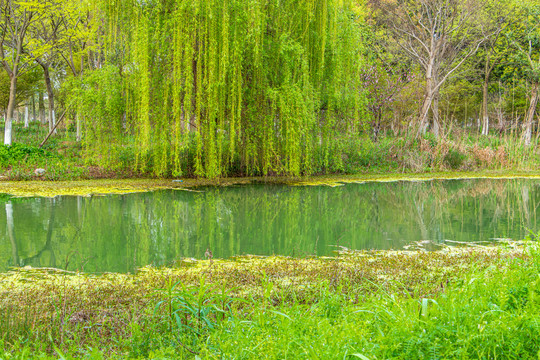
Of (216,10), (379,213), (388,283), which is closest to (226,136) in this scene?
(216,10)

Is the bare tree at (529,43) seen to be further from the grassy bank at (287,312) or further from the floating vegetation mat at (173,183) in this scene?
the grassy bank at (287,312)

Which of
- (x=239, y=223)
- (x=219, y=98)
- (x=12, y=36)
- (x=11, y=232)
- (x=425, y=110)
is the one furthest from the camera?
(x=425, y=110)

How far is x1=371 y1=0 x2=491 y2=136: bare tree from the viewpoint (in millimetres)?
18845

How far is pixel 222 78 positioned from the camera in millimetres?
11320

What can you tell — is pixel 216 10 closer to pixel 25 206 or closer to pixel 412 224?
pixel 25 206

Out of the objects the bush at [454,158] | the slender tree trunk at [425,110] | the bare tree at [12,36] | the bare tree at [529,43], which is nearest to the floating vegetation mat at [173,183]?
the bush at [454,158]

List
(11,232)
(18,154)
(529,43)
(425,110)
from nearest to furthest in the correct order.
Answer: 1. (11,232)
2. (18,154)
3. (425,110)
4. (529,43)

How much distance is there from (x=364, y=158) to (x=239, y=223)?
943 cm

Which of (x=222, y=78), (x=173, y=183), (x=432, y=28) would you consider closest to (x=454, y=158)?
(x=432, y=28)

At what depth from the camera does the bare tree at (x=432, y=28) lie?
18.8 m

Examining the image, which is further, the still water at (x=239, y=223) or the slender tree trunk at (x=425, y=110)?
the slender tree trunk at (x=425, y=110)

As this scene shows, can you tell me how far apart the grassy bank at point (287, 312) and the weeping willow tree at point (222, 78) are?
266 inches

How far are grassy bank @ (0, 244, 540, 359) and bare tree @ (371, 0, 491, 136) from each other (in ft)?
46.8

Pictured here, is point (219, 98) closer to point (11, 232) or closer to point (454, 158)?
point (11, 232)
